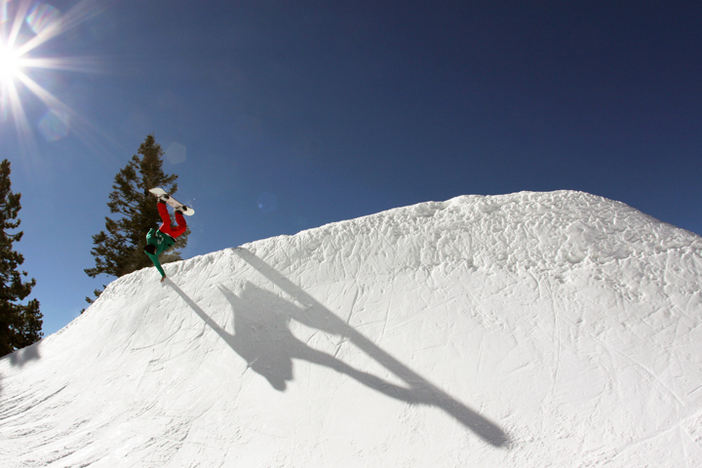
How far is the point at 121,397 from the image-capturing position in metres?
5.07

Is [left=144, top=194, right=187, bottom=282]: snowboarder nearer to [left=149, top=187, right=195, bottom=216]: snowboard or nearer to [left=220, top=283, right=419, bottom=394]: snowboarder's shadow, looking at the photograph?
[left=149, top=187, right=195, bottom=216]: snowboard

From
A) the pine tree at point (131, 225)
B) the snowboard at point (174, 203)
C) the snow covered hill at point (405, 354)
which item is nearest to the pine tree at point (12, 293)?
the pine tree at point (131, 225)

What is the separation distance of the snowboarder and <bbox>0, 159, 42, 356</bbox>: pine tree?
13.8 metres

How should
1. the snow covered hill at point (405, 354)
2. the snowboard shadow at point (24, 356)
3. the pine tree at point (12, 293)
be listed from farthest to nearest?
the pine tree at point (12, 293) → the snowboard shadow at point (24, 356) → the snow covered hill at point (405, 354)

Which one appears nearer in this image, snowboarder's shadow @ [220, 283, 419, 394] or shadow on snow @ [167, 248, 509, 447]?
shadow on snow @ [167, 248, 509, 447]

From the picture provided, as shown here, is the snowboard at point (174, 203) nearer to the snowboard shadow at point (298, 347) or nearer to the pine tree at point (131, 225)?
the snowboard shadow at point (298, 347)

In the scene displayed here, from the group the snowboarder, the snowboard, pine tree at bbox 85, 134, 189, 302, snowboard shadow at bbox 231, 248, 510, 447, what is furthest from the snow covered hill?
pine tree at bbox 85, 134, 189, 302

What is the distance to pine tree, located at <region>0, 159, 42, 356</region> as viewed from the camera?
1379cm

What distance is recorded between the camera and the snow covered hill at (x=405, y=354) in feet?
10.7

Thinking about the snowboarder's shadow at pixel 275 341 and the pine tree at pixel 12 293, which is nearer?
the snowboarder's shadow at pixel 275 341

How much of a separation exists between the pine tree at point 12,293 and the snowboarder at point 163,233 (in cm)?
1380

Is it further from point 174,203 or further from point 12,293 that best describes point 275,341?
point 12,293

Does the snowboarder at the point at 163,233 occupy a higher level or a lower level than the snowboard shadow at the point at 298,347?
higher

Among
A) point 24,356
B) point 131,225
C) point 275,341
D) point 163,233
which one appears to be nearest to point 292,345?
point 275,341
